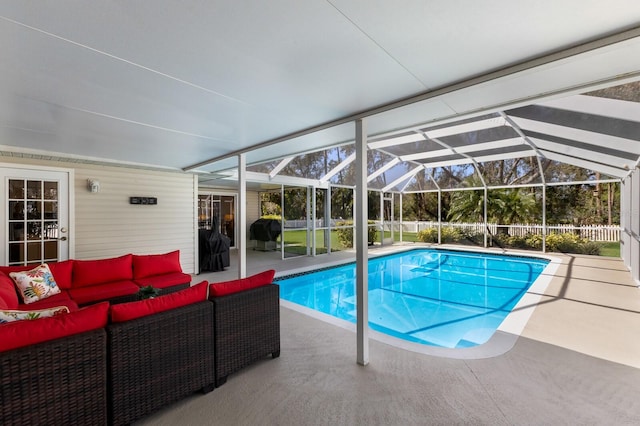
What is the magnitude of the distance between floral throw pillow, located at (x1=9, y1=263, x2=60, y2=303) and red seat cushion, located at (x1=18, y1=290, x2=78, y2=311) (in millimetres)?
68

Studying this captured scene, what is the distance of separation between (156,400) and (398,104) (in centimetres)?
318

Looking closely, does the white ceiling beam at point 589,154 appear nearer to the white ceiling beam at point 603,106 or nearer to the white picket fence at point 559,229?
the white ceiling beam at point 603,106

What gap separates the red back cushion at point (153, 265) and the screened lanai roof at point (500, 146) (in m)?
2.76

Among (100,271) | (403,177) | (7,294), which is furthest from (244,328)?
(403,177)

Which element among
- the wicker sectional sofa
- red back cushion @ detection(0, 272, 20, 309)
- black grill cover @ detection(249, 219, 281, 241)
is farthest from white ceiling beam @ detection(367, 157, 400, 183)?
red back cushion @ detection(0, 272, 20, 309)

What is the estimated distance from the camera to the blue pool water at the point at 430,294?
14.4ft

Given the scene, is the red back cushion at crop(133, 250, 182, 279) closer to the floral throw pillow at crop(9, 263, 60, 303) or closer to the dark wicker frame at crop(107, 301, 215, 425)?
the floral throw pillow at crop(9, 263, 60, 303)

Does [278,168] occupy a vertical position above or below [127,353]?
above

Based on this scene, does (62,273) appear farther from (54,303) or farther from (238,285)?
(238,285)

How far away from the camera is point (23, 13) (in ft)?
5.13

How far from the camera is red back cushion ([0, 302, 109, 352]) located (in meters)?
1.66

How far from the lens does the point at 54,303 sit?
134 inches

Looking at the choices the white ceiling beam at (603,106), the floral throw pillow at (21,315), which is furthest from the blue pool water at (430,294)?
the floral throw pillow at (21,315)

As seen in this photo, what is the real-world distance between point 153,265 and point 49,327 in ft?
10.1
